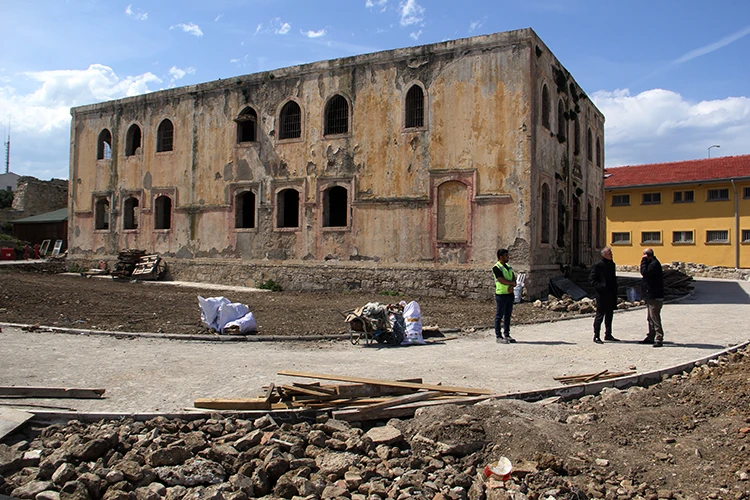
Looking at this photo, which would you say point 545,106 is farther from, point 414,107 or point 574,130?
point 414,107

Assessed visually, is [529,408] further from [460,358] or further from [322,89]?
[322,89]

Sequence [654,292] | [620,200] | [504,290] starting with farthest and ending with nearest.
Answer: [620,200] < [504,290] < [654,292]

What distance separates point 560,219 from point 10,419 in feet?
57.5

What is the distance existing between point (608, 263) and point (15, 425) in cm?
916

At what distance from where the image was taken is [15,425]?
5.22 metres

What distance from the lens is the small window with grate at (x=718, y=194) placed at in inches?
1270

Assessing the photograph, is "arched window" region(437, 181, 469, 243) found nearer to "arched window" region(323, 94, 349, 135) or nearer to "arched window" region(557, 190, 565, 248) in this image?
"arched window" region(557, 190, 565, 248)

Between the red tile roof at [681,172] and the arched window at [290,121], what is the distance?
21157 millimetres

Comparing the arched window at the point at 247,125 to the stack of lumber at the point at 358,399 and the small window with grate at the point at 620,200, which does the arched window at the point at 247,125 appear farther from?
the small window with grate at the point at 620,200

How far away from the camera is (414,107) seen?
18500 millimetres

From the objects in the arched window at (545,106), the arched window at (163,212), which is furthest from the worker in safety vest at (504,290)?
the arched window at (163,212)

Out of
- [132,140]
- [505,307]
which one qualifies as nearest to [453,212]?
[505,307]

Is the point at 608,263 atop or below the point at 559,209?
below

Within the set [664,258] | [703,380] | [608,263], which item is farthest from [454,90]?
[664,258]
